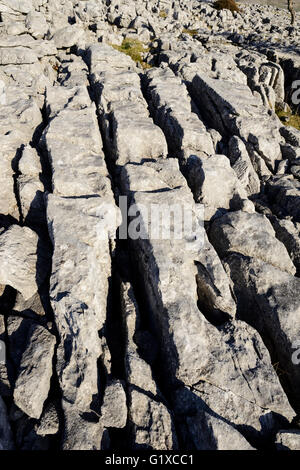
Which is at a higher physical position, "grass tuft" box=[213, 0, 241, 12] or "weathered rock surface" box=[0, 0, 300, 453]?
"grass tuft" box=[213, 0, 241, 12]

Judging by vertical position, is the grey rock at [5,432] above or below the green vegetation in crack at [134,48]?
below

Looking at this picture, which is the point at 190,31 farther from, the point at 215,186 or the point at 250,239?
the point at 250,239

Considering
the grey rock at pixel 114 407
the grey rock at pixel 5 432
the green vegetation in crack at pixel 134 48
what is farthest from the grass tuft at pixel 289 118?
the grey rock at pixel 5 432

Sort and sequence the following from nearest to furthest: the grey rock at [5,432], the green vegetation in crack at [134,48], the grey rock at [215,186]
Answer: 1. the grey rock at [5,432]
2. the grey rock at [215,186]
3. the green vegetation in crack at [134,48]

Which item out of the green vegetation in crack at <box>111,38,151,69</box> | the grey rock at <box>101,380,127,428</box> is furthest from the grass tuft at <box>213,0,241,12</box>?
the grey rock at <box>101,380,127,428</box>

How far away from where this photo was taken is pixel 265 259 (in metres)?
12.1

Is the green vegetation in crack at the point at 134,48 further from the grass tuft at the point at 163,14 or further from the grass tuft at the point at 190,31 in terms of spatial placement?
the grass tuft at the point at 163,14

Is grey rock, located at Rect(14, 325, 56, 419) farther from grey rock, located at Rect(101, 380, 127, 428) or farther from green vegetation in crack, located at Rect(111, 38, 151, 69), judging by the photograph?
green vegetation in crack, located at Rect(111, 38, 151, 69)

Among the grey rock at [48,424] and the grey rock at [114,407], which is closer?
the grey rock at [48,424]

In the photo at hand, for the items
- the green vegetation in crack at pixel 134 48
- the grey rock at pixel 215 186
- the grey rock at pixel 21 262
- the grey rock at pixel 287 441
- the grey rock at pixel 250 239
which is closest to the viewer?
the grey rock at pixel 287 441

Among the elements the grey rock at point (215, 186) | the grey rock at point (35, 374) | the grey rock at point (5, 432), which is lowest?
the grey rock at point (5, 432)

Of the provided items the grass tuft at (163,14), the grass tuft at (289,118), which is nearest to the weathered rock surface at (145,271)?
the grass tuft at (289,118)

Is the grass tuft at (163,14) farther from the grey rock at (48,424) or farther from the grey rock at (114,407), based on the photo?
the grey rock at (48,424)
